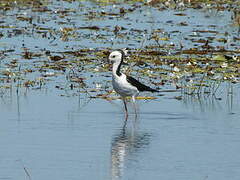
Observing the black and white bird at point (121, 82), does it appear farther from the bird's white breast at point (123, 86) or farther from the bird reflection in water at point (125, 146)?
the bird reflection in water at point (125, 146)

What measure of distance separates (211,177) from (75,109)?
5.29 m

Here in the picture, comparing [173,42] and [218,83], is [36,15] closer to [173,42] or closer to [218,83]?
[173,42]

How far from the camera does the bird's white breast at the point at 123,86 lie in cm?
1511

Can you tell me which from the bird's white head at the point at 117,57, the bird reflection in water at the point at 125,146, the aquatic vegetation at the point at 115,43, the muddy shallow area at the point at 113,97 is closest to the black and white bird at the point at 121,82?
the bird's white head at the point at 117,57

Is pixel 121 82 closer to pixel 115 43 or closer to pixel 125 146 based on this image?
pixel 125 146

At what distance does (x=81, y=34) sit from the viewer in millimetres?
25438

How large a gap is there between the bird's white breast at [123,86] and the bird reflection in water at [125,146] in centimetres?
114

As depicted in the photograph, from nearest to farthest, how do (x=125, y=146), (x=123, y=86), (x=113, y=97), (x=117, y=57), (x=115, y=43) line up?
(x=125, y=146)
(x=123, y=86)
(x=117, y=57)
(x=113, y=97)
(x=115, y=43)

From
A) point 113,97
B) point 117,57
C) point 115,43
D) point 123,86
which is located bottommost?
point 113,97

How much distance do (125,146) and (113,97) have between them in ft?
15.0

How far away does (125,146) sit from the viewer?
12.2 m

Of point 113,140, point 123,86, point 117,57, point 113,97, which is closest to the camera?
point 113,140

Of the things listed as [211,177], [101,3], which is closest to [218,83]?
[211,177]

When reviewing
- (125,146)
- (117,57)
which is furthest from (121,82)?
(125,146)
